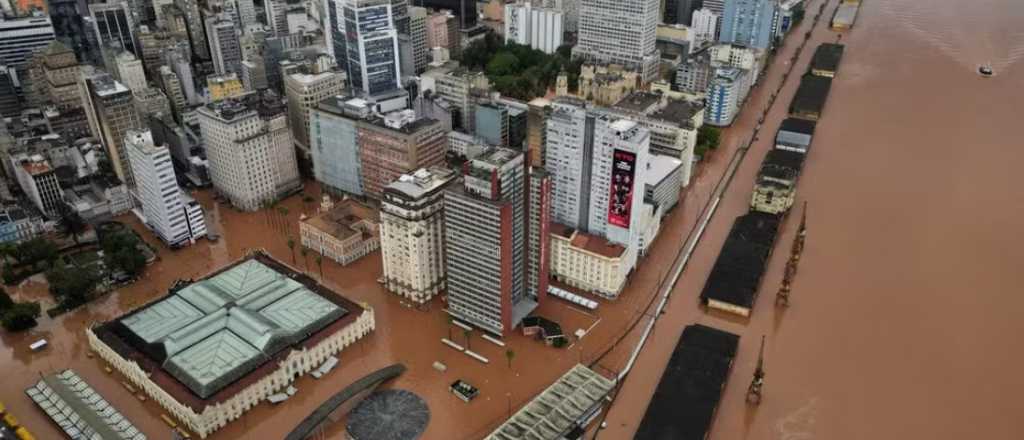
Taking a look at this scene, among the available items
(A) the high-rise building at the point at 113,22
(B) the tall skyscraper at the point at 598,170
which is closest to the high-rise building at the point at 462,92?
(B) the tall skyscraper at the point at 598,170

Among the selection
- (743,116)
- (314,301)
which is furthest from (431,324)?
(743,116)

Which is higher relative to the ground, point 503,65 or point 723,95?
point 503,65

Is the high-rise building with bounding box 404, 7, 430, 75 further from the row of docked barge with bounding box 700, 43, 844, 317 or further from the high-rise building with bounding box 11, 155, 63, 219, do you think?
the row of docked barge with bounding box 700, 43, 844, 317

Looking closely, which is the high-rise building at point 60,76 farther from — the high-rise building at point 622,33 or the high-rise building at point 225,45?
the high-rise building at point 622,33

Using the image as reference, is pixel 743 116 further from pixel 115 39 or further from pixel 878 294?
pixel 115 39

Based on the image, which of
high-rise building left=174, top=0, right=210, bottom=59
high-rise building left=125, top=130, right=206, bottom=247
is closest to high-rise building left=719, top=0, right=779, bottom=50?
high-rise building left=174, top=0, right=210, bottom=59

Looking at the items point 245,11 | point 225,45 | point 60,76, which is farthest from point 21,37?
point 245,11

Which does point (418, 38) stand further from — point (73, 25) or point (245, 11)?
point (73, 25)
